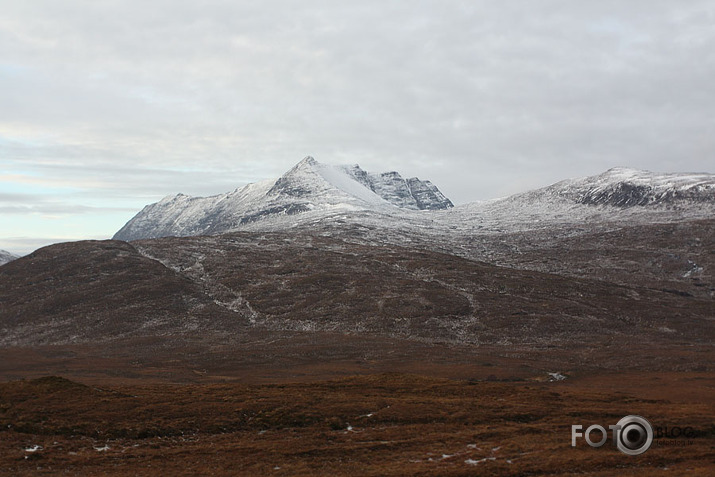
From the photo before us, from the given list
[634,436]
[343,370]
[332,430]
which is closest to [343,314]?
[343,370]

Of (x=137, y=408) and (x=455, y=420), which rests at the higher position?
(x=137, y=408)

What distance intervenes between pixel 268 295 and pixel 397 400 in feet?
386

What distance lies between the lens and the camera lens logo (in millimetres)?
42281

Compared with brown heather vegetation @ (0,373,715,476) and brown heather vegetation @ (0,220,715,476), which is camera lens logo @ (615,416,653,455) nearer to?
brown heather vegetation @ (0,373,715,476)

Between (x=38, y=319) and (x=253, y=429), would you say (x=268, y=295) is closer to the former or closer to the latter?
(x=38, y=319)

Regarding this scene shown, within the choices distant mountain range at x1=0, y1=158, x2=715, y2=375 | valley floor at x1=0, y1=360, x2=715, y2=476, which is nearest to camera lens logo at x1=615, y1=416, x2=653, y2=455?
valley floor at x1=0, y1=360, x2=715, y2=476

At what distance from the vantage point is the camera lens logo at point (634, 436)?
4228cm

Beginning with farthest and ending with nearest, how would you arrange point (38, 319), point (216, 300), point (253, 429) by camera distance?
point (216, 300)
point (38, 319)
point (253, 429)

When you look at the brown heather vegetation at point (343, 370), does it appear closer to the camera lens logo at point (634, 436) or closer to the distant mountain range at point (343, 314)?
the distant mountain range at point (343, 314)

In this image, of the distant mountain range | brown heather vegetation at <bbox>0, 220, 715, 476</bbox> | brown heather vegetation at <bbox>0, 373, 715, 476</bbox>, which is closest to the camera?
brown heather vegetation at <bbox>0, 373, 715, 476</bbox>

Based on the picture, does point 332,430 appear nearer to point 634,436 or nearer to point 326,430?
point 326,430

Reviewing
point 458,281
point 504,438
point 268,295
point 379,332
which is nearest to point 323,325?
point 379,332

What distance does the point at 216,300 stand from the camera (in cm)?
16988

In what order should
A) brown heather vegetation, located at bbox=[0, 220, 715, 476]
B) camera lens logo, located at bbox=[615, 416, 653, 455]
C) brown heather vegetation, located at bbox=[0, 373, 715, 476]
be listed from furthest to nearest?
brown heather vegetation, located at bbox=[0, 220, 715, 476] → camera lens logo, located at bbox=[615, 416, 653, 455] → brown heather vegetation, located at bbox=[0, 373, 715, 476]
